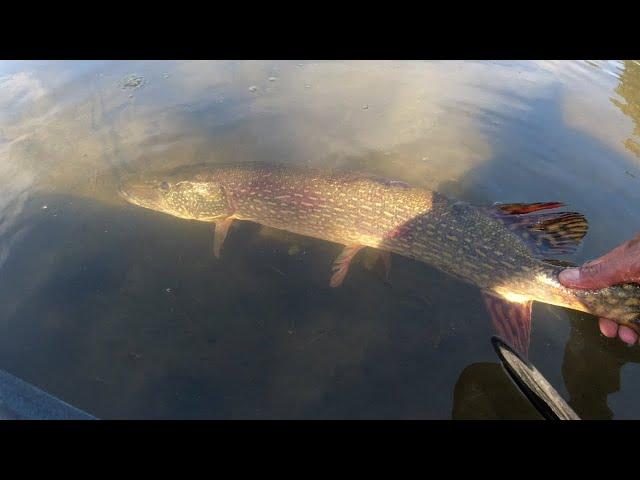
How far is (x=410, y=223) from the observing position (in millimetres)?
2828

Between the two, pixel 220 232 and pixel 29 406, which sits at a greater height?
pixel 29 406

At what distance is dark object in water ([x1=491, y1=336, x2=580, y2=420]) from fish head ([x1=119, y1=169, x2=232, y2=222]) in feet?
8.14

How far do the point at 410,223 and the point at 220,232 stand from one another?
5.49 feet

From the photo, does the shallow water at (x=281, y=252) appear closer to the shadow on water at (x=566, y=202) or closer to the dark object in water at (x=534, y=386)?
the shadow on water at (x=566, y=202)

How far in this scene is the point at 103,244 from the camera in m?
3.22

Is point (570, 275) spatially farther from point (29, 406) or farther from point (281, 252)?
point (29, 406)

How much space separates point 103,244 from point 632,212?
4694 mm

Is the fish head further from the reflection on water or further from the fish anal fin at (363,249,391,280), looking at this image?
the reflection on water

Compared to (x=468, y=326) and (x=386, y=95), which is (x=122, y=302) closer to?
(x=468, y=326)

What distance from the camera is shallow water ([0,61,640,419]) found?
2.42 meters

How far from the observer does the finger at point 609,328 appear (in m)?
2.55

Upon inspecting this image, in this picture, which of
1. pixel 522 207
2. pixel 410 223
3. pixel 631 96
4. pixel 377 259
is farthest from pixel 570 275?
pixel 631 96
